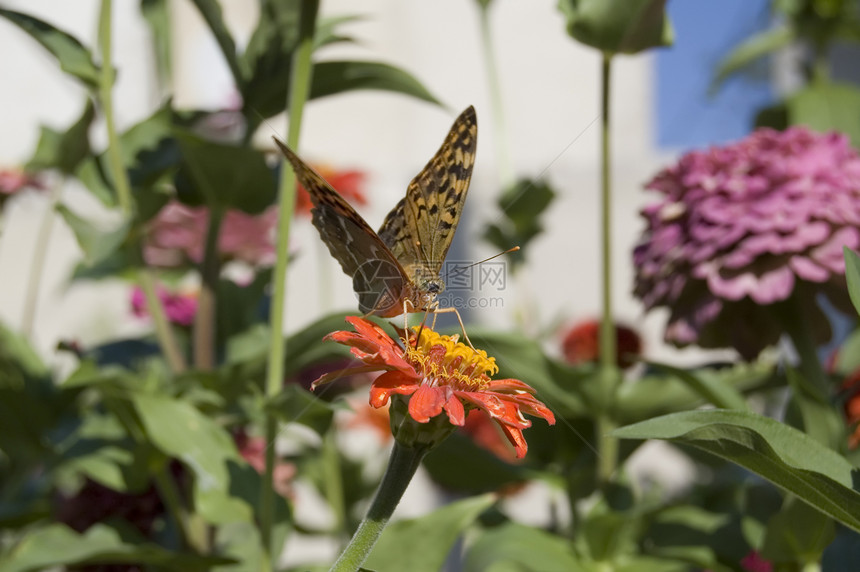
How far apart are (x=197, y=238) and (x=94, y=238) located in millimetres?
150

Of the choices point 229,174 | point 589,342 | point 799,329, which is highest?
point 229,174

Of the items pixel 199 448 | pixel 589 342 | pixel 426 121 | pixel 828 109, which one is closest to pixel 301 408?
pixel 199 448

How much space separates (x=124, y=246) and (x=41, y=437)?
0.15 meters

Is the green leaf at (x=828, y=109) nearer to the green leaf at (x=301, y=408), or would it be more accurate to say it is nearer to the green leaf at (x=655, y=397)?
the green leaf at (x=655, y=397)

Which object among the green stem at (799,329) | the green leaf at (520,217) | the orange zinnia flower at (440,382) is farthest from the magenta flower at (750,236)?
the orange zinnia flower at (440,382)

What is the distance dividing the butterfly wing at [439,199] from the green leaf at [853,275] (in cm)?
13

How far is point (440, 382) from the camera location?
0.26 metres

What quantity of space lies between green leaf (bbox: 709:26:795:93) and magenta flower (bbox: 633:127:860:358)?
407mm

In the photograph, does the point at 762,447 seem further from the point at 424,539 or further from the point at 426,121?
the point at 426,121

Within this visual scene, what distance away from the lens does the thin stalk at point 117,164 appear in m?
0.43

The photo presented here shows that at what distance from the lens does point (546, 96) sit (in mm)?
1273

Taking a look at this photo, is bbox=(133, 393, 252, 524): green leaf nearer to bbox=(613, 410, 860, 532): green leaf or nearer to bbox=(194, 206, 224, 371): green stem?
bbox=(194, 206, 224, 371): green stem

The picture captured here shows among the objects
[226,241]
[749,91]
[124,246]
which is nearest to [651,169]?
[749,91]

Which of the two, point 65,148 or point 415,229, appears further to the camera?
point 65,148
